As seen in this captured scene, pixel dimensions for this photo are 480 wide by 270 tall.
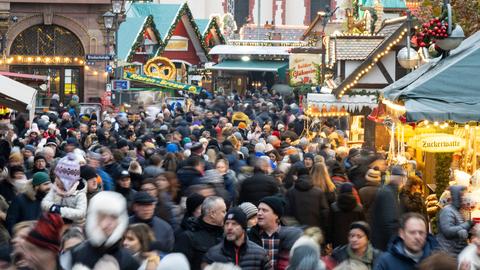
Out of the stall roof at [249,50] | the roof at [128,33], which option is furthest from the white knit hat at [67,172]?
the stall roof at [249,50]

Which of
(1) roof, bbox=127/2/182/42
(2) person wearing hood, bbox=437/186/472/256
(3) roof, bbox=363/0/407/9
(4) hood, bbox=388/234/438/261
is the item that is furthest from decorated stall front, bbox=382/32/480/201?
(1) roof, bbox=127/2/182/42

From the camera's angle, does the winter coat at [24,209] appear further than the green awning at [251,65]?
No

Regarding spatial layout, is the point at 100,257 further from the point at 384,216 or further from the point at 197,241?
the point at 384,216

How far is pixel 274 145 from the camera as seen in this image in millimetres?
20609

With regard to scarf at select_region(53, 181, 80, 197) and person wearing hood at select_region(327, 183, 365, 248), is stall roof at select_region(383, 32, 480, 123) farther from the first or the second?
scarf at select_region(53, 181, 80, 197)

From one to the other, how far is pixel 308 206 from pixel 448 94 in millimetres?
2009

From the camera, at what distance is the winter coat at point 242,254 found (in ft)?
26.6

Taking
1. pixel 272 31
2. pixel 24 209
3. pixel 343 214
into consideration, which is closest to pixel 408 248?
pixel 343 214

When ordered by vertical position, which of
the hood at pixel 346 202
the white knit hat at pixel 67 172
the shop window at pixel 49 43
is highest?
the shop window at pixel 49 43

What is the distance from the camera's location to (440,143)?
50.8 feet

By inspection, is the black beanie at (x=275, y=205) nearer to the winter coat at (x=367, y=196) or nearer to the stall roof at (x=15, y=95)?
the winter coat at (x=367, y=196)

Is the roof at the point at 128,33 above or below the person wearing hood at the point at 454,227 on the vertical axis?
above

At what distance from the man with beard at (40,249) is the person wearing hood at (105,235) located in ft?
1.56

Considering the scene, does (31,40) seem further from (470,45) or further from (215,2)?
(215,2)
